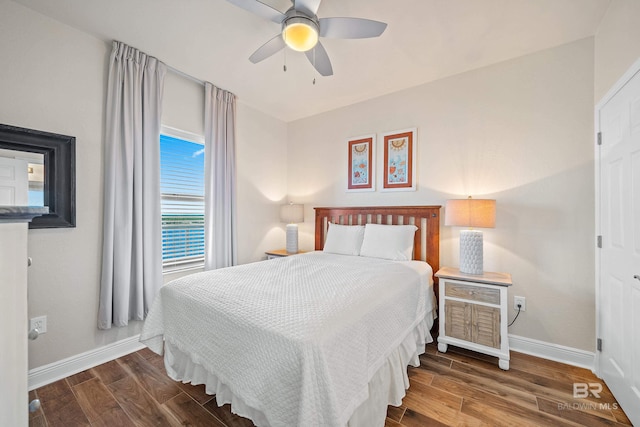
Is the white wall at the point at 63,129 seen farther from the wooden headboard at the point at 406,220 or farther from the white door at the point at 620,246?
the white door at the point at 620,246

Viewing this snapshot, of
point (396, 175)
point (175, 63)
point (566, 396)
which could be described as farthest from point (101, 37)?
point (566, 396)

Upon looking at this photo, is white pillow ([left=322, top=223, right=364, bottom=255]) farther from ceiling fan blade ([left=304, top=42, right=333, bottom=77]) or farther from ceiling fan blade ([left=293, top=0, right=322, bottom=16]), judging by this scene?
ceiling fan blade ([left=293, top=0, right=322, bottom=16])

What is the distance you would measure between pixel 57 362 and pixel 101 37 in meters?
2.66

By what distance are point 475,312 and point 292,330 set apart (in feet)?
5.95

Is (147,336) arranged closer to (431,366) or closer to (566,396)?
(431,366)

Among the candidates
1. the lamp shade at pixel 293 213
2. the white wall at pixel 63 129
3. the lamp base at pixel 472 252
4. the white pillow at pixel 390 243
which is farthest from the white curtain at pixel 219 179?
the lamp base at pixel 472 252

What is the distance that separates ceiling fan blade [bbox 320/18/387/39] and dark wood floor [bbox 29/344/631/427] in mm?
2464

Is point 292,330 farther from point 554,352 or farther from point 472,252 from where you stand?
point 554,352

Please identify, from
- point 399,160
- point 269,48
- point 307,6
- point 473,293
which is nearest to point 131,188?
point 269,48

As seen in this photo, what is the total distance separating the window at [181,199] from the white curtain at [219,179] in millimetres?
135

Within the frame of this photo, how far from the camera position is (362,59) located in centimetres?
255

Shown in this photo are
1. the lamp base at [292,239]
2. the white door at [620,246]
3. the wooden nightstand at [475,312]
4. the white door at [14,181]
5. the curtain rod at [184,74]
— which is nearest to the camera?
the white door at [620,246]

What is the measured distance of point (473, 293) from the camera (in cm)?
226

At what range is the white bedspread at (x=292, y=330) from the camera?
1102mm
